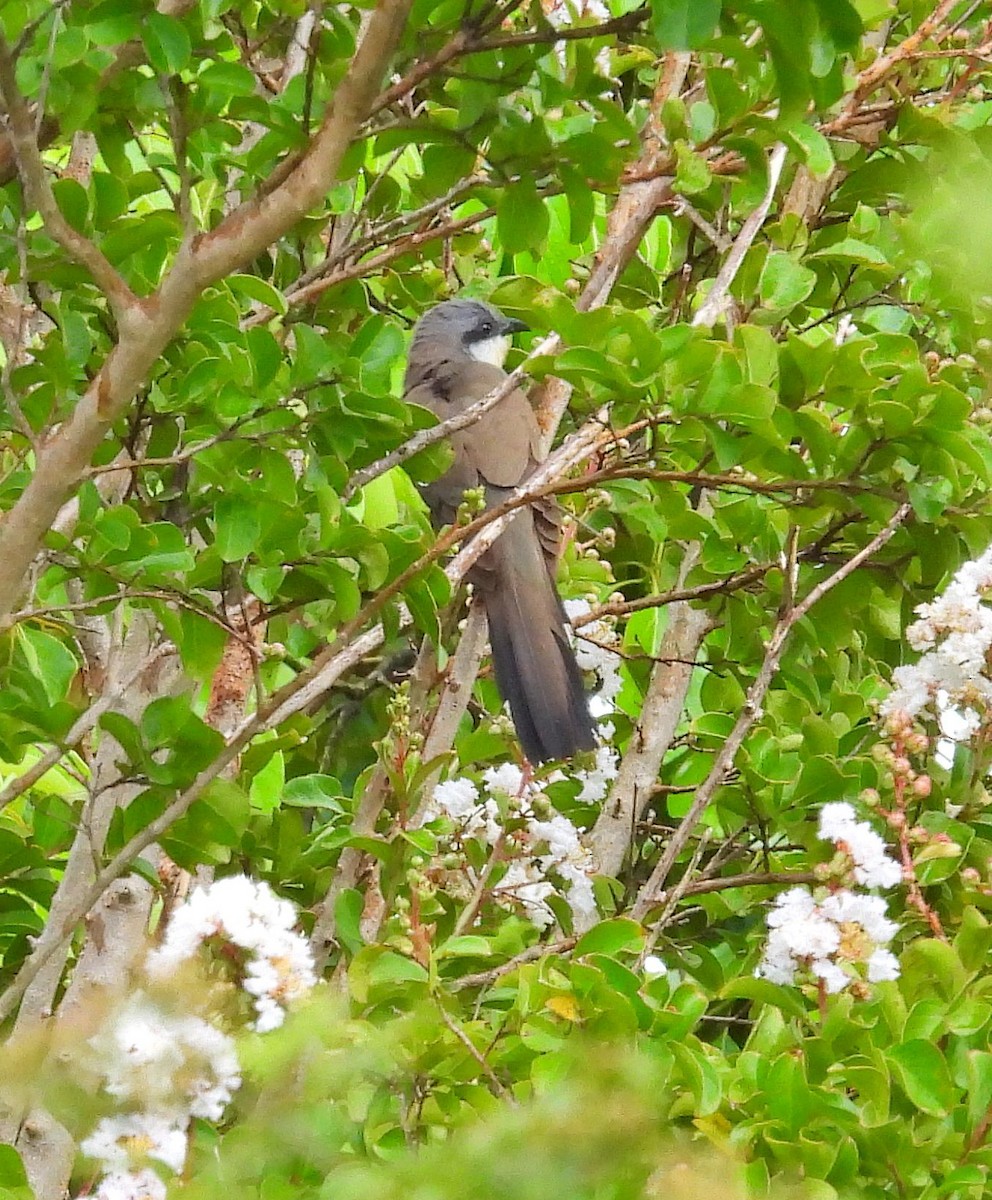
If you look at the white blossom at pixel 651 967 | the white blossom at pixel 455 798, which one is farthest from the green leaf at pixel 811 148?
the white blossom at pixel 455 798

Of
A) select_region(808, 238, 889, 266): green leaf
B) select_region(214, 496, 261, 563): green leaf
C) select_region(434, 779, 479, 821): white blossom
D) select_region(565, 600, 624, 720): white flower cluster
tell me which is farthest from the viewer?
select_region(565, 600, 624, 720): white flower cluster

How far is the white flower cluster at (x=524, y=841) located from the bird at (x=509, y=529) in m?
0.16

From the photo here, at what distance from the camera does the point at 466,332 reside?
407cm

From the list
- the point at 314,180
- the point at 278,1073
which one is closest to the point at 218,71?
the point at 314,180

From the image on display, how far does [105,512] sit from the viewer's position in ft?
5.36

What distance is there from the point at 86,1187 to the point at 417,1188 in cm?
66

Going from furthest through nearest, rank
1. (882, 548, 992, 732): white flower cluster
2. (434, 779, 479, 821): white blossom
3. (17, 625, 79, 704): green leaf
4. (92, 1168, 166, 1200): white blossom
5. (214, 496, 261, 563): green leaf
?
1. (434, 779, 479, 821): white blossom
2. (17, 625, 79, 704): green leaf
3. (882, 548, 992, 732): white flower cluster
4. (214, 496, 261, 563): green leaf
5. (92, 1168, 166, 1200): white blossom

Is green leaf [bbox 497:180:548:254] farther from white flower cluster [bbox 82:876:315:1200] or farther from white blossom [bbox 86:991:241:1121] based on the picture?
white blossom [bbox 86:991:241:1121]

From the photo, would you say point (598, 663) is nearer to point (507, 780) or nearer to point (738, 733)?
point (507, 780)

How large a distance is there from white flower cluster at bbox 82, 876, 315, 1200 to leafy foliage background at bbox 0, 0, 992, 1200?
4 cm

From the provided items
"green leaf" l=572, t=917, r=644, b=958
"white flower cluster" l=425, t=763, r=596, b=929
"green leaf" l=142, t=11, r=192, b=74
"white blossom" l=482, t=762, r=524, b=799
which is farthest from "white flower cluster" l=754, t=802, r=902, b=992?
"green leaf" l=142, t=11, r=192, b=74

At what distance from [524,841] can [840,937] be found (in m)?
0.63

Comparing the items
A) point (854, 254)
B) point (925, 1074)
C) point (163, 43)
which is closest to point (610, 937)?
point (925, 1074)

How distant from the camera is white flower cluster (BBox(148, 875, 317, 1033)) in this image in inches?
46.5
